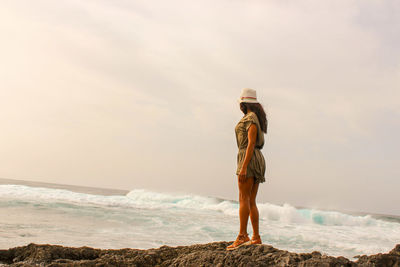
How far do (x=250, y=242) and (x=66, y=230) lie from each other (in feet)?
20.2

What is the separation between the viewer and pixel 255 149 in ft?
13.7

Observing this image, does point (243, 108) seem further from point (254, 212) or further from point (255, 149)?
point (254, 212)

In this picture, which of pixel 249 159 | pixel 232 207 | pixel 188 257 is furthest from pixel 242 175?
pixel 232 207

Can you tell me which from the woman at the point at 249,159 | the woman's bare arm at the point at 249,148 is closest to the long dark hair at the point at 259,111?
the woman at the point at 249,159

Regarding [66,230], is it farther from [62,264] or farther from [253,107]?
[253,107]

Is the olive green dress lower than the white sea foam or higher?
higher

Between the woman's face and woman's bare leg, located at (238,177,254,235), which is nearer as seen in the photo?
woman's bare leg, located at (238,177,254,235)

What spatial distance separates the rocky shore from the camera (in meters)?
3.14

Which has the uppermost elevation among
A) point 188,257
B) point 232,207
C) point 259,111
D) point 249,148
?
point 259,111

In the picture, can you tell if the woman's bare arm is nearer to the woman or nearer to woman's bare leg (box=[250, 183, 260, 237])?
the woman

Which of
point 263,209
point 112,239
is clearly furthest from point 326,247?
point 263,209

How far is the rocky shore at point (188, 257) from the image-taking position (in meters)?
3.14

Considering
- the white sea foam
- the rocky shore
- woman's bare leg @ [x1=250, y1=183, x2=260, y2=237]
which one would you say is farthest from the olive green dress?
the white sea foam

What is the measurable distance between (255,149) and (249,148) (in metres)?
0.16
